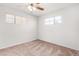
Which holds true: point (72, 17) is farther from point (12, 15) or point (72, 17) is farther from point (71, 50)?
point (12, 15)

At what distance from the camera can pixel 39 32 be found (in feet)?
6.70

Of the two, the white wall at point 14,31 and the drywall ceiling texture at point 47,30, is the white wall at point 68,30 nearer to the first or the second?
the drywall ceiling texture at point 47,30

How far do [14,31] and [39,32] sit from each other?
121 cm

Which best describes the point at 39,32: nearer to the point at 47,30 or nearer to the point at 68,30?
the point at 47,30

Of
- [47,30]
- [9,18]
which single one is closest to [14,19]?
[9,18]

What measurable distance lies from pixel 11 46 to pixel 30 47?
0.66 metres

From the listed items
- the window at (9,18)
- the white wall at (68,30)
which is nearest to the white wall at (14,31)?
the window at (9,18)

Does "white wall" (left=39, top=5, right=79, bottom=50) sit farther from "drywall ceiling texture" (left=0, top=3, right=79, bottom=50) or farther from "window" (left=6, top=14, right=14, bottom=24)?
"window" (left=6, top=14, right=14, bottom=24)

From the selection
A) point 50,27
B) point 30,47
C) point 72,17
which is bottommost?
point 30,47

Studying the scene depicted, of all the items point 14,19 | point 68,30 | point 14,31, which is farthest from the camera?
point 14,31

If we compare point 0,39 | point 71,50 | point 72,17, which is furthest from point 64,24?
point 0,39

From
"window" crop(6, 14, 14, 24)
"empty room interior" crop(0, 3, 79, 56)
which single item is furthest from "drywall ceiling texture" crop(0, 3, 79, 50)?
"window" crop(6, 14, 14, 24)

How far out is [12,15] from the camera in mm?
2553

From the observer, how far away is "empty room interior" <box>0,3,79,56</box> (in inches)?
74.5
